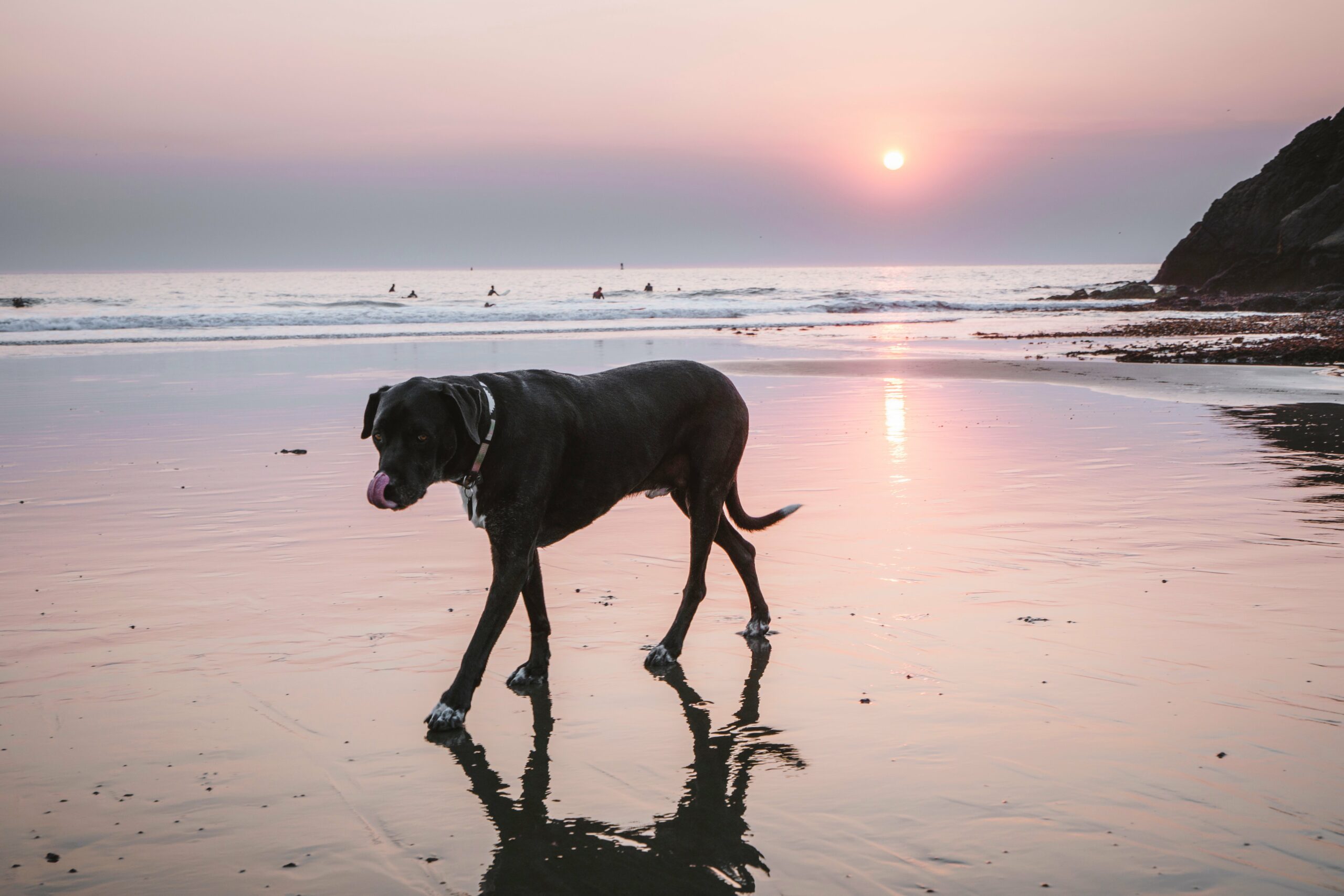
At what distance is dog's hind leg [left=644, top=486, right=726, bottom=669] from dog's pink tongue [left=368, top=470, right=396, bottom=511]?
168 cm

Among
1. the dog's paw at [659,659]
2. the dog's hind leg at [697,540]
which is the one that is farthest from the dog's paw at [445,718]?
the dog's hind leg at [697,540]

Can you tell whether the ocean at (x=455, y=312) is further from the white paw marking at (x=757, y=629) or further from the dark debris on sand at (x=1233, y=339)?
the white paw marking at (x=757, y=629)

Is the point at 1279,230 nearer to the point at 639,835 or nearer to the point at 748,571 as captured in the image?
the point at 748,571

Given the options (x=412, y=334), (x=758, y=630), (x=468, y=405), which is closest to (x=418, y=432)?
(x=468, y=405)

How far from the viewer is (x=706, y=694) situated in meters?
4.80

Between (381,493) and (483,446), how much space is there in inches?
20.2

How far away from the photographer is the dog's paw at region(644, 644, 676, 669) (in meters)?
5.07

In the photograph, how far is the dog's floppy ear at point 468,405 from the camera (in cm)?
420

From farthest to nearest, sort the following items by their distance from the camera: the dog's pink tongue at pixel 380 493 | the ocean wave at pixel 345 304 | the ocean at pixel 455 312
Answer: the ocean wave at pixel 345 304, the ocean at pixel 455 312, the dog's pink tongue at pixel 380 493

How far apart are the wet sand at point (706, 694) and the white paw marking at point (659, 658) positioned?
0.29 feet

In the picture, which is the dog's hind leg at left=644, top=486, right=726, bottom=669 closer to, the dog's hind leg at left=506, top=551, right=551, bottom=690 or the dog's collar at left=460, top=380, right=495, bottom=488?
the dog's hind leg at left=506, top=551, right=551, bottom=690

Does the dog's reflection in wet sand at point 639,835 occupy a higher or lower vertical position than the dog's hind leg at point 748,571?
lower

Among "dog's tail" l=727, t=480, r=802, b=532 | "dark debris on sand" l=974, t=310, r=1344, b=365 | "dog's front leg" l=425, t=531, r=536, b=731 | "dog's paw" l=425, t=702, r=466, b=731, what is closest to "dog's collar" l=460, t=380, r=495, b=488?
"dog's front leg" l=425, t=531, r=536, b=731

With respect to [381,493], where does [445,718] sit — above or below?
below
